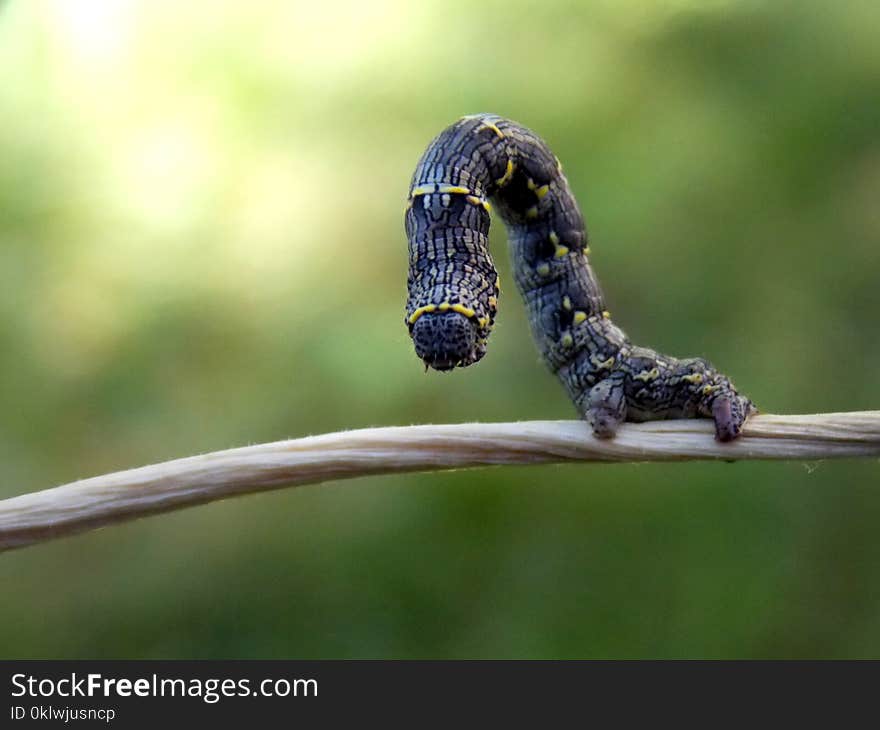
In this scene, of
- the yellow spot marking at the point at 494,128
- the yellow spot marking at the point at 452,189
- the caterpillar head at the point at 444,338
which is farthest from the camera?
the yellow spot marking at the point at 494,128

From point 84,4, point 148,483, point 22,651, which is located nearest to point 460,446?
point 148,483

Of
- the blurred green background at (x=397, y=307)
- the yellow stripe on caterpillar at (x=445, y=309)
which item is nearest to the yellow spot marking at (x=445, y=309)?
the yellow stripe on caterpillar at (x=445, y=309)

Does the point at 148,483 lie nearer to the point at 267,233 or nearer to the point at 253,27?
the point at 267,233

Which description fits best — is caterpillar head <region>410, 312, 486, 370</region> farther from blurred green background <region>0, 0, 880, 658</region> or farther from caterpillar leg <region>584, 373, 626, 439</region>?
blurred green background <region>0, 0, 880, 658</region>

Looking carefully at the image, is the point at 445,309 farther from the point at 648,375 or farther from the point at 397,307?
the point at 397,307

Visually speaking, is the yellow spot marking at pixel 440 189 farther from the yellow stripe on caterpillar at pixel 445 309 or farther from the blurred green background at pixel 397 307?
the blurred green background at pixel 397 307

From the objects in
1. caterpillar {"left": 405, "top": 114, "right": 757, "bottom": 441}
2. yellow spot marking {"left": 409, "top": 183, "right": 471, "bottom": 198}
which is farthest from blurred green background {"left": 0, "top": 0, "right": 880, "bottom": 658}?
yellow spot marking {"left": 409, "top": 183, "right": 471, "bottom": 198}
